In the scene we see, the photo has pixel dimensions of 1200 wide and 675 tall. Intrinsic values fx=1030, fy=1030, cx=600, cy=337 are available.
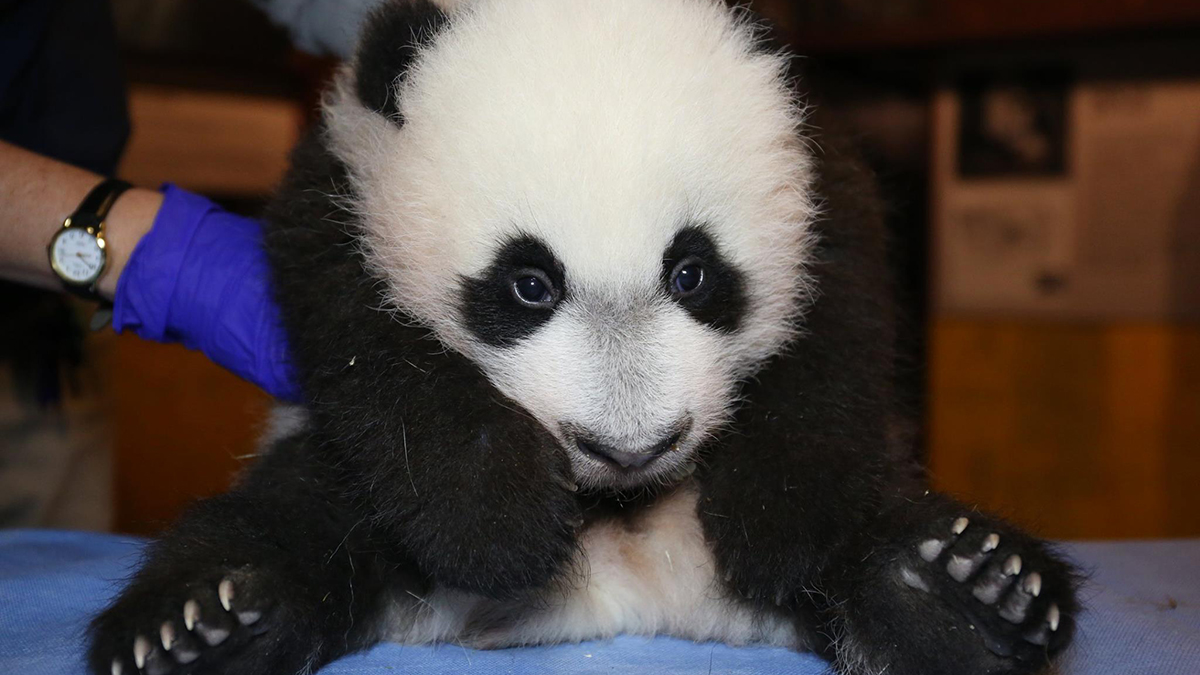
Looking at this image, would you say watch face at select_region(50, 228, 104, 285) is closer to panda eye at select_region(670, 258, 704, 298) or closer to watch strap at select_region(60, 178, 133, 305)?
watch strap at select_region(60, 178, 133, 305)

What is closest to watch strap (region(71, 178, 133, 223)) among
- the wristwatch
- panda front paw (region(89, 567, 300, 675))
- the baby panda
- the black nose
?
the wristwatch

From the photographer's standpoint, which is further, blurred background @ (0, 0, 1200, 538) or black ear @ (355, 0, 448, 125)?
blurred background @ (0, 0, 1200, 538)

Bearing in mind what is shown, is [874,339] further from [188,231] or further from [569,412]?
[188,231]

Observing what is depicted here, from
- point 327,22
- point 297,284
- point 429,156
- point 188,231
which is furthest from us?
point 327,22

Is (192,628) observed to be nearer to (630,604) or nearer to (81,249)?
(630,604)

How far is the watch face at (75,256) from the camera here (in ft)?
5.79

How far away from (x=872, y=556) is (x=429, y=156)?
802 millimetres

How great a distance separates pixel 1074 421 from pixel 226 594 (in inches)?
124

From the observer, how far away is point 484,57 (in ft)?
4.66

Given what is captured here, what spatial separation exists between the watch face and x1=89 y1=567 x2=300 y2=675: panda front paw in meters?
0.71

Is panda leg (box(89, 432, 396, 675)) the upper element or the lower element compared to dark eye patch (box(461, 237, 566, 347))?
lower

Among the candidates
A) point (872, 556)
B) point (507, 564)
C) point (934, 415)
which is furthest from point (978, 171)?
point (507, 564)

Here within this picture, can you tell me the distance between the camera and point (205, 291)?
1769 millimetres

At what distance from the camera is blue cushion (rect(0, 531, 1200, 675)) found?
1.42 m
